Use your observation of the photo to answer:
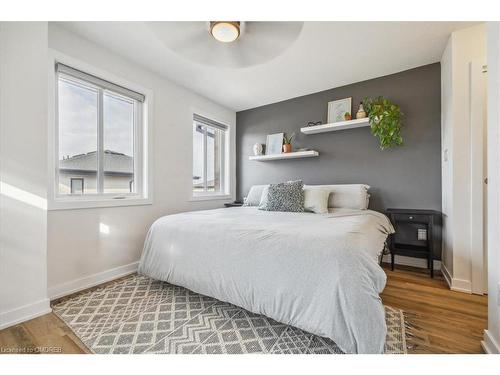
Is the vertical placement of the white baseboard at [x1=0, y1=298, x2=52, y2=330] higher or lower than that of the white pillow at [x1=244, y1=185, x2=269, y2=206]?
lower

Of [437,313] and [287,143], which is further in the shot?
[287,143]

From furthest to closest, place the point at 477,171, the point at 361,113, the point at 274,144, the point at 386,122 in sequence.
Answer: the point at 274,144 → the point at 361,113 → the point at 386,122 → the point at 477,171

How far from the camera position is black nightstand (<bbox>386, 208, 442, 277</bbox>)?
239 cm

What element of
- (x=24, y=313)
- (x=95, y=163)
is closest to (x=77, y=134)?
(x=95, y=163)

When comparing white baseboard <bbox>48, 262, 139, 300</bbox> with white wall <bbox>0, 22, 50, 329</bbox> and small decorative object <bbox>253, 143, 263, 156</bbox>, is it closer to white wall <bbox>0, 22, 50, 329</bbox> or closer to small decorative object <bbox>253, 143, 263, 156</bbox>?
white wall <bbox>0, 22, 50, 329</bbox>

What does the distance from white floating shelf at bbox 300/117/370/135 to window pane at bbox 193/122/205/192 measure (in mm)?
1624

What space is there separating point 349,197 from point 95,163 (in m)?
2.91

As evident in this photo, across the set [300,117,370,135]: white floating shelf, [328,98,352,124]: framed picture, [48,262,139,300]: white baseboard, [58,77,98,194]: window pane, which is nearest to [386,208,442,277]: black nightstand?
[300,117,370,135]: white floating shelf

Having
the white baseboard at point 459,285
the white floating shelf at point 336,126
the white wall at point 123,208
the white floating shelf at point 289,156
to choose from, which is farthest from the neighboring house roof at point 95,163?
the white baseboard at point 459,285

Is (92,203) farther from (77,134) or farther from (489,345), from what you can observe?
(489,345)

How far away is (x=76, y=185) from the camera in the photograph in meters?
2.22
